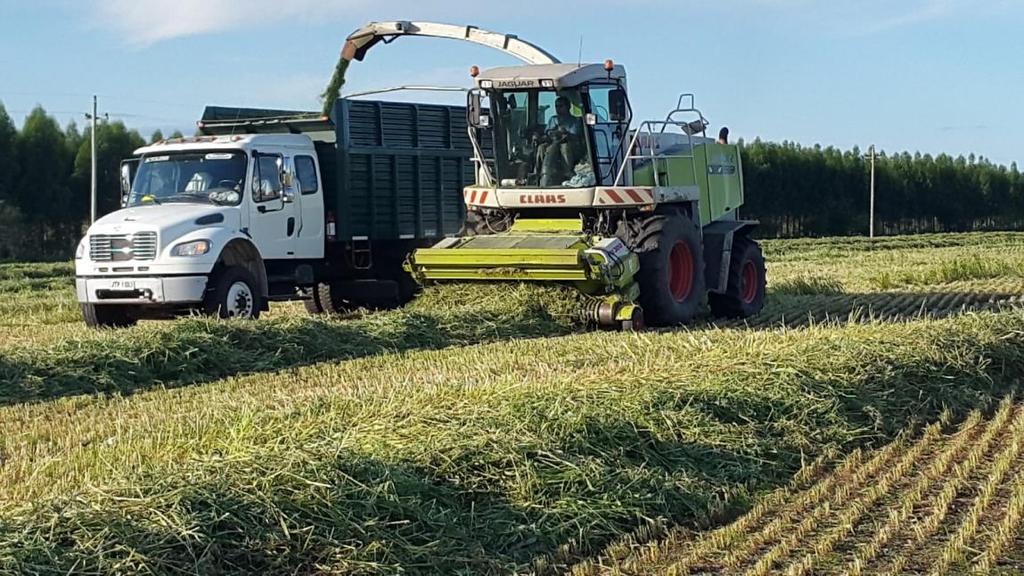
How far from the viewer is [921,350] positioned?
9.29 m

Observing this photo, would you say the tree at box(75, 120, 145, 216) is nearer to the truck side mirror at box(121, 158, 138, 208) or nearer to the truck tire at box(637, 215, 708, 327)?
the truck side mirror at box(121, 158, 138, 208)

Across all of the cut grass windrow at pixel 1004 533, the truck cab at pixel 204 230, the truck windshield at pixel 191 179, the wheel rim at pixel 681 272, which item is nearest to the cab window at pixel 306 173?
the truck cab at pixel 204 230

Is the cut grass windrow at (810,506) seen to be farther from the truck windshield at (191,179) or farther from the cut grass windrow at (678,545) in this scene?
the truck windshield at (191,179)

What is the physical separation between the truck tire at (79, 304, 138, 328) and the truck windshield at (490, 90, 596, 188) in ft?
14.0

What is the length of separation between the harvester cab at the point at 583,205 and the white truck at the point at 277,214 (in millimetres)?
1676

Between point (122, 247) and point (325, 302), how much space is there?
132 inches

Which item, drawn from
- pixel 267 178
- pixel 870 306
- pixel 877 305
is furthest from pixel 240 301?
pixel 877 305

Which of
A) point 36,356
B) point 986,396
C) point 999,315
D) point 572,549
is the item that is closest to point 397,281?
point 36,356

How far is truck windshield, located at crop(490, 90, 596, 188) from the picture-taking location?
43.1ft

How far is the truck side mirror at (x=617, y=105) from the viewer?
13.1 metres

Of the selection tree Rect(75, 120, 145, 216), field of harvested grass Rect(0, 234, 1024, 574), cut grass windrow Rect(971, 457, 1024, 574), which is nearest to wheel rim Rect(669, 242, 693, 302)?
field of harvested grass Rect(0, 234, 1024, 574)

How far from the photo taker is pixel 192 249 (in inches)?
491

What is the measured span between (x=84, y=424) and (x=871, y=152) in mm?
60974

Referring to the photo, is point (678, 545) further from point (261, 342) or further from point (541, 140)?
point (541, 140)
